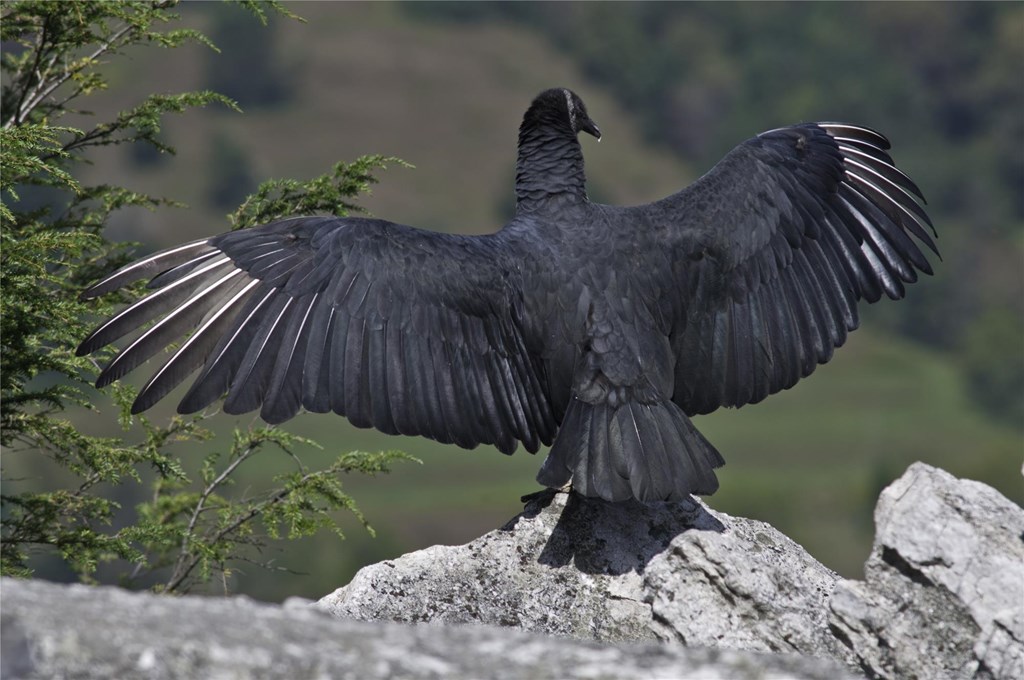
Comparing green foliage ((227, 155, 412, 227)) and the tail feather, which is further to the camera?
green foliage ((227, 155, 412, 227))

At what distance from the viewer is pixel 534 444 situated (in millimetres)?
7598

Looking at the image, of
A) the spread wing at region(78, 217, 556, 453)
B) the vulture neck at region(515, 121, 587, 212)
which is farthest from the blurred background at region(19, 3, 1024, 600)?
the spread wing at region(78, 217, 556, 453)

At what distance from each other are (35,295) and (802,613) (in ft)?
14.2

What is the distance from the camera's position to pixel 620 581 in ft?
22.6

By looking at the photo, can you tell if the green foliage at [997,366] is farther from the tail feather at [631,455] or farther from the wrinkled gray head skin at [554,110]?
the tail feather at [631,455]

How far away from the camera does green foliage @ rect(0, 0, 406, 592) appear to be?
8.32 metres

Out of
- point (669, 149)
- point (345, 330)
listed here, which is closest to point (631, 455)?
point (345, 330)

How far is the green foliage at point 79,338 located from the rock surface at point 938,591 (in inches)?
140

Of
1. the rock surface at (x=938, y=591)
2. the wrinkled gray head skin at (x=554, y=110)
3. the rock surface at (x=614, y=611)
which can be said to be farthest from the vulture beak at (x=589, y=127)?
the rock surface at (x=938, y=591)

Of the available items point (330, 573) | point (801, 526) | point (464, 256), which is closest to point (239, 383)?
point (464, 256)

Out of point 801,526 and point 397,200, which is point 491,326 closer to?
point 801,526

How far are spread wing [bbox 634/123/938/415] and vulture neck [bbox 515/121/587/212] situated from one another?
1.39 feet

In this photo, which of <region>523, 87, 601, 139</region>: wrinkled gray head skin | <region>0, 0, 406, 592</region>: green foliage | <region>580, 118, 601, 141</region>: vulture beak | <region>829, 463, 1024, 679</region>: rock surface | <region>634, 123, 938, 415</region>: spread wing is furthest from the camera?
<region>580, 118, 601, 141</region>: vulture beak

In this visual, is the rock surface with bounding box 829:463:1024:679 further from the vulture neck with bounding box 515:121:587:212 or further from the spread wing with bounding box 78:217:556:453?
the vulture neck with bounding box 515:121:587:212
